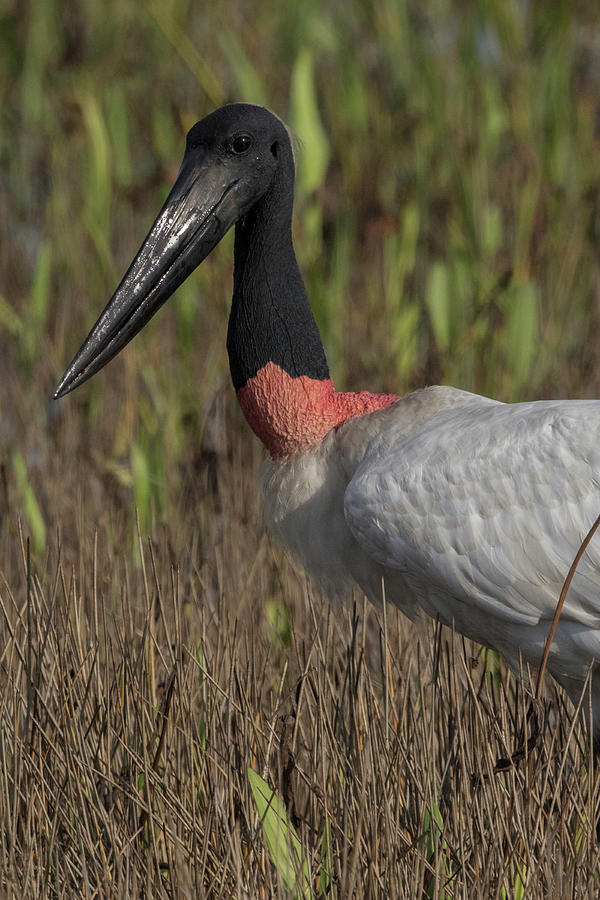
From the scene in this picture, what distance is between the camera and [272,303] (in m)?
2.57

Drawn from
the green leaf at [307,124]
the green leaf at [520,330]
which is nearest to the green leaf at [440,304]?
the green leaf at [520,330]

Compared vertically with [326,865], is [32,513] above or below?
above

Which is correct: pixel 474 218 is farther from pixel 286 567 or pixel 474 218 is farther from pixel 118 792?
pixel 118 792

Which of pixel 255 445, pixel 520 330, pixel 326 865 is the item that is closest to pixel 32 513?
pixel 255 445

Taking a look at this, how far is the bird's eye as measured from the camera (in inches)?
100

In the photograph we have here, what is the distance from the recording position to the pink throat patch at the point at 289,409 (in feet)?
8.31

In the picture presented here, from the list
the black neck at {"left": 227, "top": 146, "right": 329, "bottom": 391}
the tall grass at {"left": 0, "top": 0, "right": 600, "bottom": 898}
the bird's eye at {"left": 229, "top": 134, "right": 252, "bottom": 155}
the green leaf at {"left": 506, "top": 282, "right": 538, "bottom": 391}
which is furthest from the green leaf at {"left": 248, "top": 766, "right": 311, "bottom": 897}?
the green leaf at {"left": 506, "top": 282, "right": 538, "bottom": 391}

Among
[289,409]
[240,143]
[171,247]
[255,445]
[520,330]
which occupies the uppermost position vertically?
[240,143]

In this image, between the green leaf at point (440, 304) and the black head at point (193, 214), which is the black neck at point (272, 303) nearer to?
the black head at point (193, 214)

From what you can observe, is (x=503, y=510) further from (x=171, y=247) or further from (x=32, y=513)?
(x=32, y=513)

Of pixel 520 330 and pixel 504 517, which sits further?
pixel 520 330

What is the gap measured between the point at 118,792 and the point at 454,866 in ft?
1.76

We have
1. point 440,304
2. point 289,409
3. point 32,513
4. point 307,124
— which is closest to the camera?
point 289,409

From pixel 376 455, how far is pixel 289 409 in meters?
0.25
